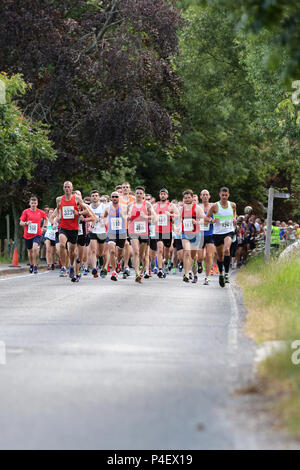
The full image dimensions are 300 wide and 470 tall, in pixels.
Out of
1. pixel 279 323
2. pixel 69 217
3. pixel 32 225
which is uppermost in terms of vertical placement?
pixel 69 217

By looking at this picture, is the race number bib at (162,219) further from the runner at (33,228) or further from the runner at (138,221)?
the runner at (33,228)

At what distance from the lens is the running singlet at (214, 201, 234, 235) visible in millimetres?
20141

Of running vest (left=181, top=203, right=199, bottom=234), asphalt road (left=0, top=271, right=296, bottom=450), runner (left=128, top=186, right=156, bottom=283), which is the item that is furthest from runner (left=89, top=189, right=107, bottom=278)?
asphalt road (left=0, top=271, right=296, bottom=450)

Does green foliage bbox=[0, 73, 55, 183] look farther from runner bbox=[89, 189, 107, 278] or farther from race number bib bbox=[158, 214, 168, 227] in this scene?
race number bib bbox=[158, 214, 168, 227]

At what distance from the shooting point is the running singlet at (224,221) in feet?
66.1

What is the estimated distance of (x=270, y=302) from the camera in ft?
47.4

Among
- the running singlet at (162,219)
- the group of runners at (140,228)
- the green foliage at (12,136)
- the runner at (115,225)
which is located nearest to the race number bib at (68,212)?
the group of runners at (140,228)

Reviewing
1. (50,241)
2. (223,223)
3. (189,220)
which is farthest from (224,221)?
(50,241)

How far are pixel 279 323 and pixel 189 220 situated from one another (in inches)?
410

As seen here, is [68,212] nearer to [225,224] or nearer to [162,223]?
[225,224]

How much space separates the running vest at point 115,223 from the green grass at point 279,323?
112 inches

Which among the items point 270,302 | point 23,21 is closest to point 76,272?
point 270,302

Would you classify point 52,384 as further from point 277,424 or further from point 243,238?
point 243,238

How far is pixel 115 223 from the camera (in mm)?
22328
